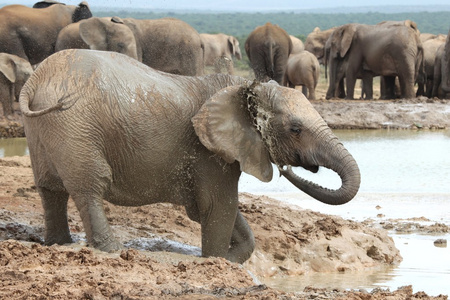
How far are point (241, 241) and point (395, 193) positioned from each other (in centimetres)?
458

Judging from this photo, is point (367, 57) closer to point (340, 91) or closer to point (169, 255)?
point (340, 91)

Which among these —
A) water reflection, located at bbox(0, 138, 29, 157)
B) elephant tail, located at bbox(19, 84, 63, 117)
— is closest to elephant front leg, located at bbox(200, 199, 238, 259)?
elephant tail, located at bbox(19, 84, 63, 117)

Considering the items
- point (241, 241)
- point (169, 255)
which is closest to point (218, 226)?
point (169, 255)

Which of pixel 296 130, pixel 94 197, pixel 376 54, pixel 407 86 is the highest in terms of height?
pixel 296 130

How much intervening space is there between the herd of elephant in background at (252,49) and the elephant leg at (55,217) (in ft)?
5.16

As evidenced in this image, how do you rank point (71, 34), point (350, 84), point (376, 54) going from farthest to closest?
point (350, 84) < point (376, 54) < point (71, 34)

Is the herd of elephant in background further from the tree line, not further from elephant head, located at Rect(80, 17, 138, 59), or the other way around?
the tree line

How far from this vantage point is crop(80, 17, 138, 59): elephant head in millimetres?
17219

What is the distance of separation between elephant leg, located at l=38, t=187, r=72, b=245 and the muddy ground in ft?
0.72

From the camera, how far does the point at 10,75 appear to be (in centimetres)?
1731

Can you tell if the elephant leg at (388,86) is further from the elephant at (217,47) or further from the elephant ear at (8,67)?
the elephant ear at (8,67)

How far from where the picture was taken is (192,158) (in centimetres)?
625

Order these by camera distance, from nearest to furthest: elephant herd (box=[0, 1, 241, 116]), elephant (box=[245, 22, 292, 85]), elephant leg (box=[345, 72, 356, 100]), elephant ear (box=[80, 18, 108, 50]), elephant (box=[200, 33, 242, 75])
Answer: elephant ear (box=[80, 18, 108, 50])
elephant herd (box=[0, 1, 241, 116])
elephant leg (box=[345, 72, 356, 100])
elephant (box=[245, 22, 292, 85])
elephant (box=[200, 33, 242, 75])

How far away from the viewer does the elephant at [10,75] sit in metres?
17.4
